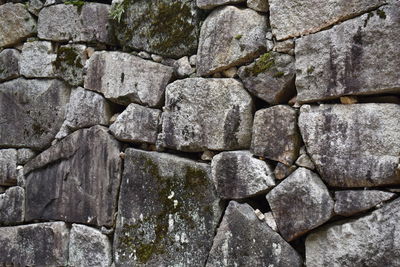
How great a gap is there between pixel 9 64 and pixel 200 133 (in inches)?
96.9

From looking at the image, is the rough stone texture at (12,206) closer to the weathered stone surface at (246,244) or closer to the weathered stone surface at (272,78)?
the weathered stone surface at (246,244)

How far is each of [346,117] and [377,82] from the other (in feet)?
0.91

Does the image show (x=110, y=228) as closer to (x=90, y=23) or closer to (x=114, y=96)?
(x=114, y=96)

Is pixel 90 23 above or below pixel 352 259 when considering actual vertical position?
above

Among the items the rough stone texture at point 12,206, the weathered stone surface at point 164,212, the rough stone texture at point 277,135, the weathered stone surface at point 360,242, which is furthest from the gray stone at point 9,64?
the weathered stone surface at point 360,242

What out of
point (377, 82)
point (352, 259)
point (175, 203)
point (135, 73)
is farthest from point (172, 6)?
Answer: point (352, 259)

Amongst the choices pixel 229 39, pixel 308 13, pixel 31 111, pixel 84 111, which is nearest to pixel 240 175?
pixel 229 39

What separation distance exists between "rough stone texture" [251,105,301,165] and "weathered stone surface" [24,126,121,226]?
1350 mm

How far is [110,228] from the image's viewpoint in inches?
167

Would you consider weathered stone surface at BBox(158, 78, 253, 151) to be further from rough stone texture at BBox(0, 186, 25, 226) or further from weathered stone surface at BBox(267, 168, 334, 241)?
rough stone texture at BBox(0, 186, 25, 226)

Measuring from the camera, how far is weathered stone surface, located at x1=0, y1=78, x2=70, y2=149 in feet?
15.6

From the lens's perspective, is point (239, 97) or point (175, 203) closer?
point (239, 97)

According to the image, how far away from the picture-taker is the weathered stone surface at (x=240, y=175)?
3.41 m

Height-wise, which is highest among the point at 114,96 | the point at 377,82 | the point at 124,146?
the point at 377,82
